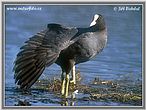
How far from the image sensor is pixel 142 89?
4660mm

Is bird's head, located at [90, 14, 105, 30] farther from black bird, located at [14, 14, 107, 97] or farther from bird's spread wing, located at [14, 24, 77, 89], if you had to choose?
bird's spread wing, located at [14, 24, 77, 89]

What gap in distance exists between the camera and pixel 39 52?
14.9 feet

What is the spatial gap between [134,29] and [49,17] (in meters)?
0.55

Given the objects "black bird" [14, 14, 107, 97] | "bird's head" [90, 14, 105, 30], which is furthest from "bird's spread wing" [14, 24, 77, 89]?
"bird's head" [90, 14, 105, 30]

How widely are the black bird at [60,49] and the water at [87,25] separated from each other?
0.04 metres

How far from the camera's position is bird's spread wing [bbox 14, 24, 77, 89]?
14.8 ft

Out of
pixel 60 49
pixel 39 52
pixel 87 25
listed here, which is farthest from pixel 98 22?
pixel 39 52

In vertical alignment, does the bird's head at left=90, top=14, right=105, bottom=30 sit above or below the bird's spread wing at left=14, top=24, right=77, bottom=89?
above

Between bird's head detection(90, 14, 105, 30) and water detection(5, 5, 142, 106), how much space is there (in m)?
0.03

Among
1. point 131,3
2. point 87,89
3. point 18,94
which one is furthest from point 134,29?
point 18,94

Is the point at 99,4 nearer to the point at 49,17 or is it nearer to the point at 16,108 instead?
the point at 49,17

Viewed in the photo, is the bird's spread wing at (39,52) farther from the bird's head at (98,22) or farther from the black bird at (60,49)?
the bird's head at (98,22)

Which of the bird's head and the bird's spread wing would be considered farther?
the bird's head

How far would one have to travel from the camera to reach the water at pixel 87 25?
4.66m
